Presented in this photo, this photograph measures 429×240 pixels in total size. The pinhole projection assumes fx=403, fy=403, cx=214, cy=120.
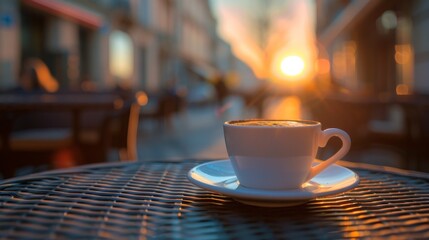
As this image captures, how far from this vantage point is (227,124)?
59 centimetres

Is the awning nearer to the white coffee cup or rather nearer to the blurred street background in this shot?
the blurred street background

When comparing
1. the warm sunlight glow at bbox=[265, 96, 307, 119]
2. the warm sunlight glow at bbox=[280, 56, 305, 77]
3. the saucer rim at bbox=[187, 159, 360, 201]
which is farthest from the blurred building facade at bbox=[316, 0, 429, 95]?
the saucer rim at bbox=[187, 159, 360, 201]

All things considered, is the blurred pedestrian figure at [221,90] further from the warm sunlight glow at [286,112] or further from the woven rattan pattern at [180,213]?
the woven rattan pattern at [180,213]

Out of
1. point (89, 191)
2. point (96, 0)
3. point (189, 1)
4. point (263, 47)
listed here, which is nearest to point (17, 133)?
point (89, 191)

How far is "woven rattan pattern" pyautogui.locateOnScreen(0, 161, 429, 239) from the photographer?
48 centimetres

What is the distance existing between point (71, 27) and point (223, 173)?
29.7ft

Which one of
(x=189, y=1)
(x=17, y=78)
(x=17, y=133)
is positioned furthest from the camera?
(x=189, y=1)

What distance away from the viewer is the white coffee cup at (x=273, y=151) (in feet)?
1.78

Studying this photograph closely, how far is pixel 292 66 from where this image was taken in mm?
13781

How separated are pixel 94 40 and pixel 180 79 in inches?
445

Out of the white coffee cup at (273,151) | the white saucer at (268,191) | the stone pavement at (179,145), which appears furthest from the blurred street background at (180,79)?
the white coffee cup at (273,151)

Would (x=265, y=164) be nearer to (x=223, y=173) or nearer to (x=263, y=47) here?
(x=223, y=173)

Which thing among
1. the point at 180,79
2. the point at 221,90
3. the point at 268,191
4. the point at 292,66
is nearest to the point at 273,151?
the point at 268,191

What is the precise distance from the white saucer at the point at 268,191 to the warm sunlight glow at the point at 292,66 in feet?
40.6
